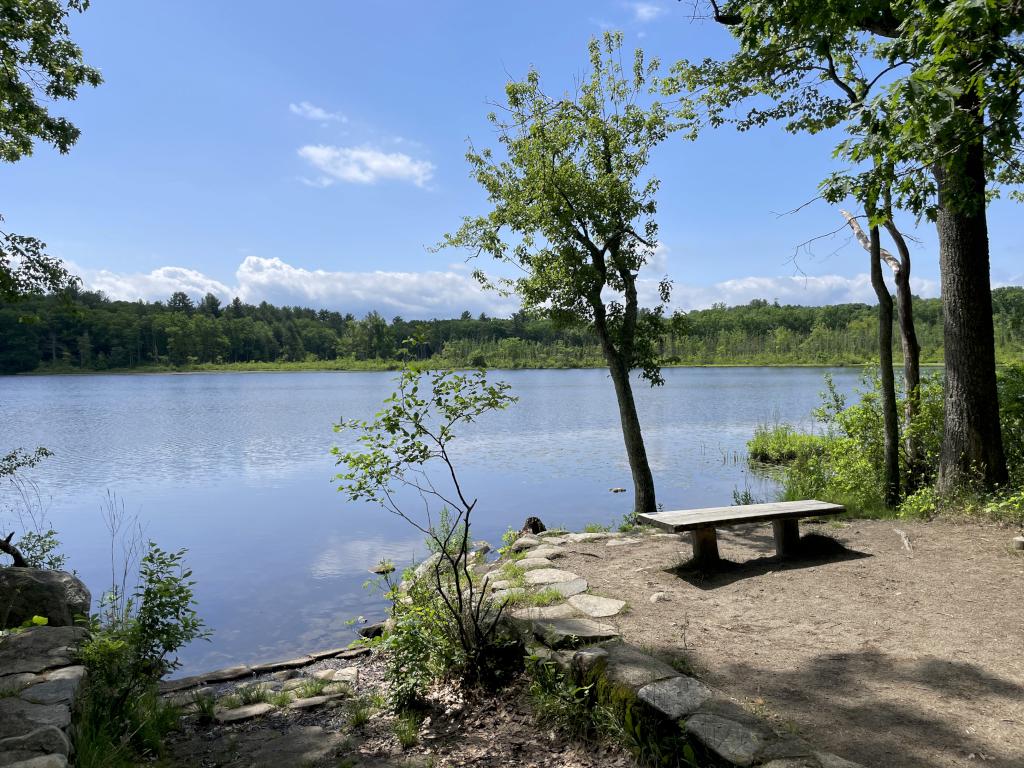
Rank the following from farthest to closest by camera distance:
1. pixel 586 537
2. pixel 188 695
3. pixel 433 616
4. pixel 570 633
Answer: pixel 586 537 → pixel 188 695 → pixel 433 616 → pixel 570 633

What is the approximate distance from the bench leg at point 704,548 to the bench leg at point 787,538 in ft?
2.45

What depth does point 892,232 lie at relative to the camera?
27.7 ft

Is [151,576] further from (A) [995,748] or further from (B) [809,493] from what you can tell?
(B) [809,493]

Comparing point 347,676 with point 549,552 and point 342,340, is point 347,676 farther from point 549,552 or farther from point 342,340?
point 342,340

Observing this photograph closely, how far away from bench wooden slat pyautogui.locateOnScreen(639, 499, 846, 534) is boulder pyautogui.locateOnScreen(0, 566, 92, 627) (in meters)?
5.35

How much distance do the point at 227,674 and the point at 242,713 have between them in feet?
5.50

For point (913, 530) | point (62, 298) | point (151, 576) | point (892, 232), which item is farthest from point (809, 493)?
point (62, 298)

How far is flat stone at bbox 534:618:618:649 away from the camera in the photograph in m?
4.12

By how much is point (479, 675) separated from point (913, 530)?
509 cm

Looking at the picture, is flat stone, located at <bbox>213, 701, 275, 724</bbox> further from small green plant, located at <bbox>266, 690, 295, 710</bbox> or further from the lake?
the lake

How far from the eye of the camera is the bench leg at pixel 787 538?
6250mm

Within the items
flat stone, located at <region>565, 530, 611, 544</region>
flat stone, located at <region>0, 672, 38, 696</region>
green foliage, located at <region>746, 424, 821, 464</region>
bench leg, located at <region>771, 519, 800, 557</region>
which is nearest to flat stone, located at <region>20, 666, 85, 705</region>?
flat stone, located at <region>0, 672, 38, 696</region>

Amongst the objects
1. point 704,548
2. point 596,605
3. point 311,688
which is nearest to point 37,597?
point 311,688

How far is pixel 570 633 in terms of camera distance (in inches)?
165
